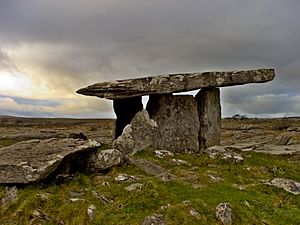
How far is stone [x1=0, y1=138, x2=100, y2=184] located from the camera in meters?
17.9

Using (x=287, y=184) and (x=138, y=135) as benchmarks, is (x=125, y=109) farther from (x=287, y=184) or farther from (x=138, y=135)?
(x=287, y=184)

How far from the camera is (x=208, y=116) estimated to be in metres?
28.1

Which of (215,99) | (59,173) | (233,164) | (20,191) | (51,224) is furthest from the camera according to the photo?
(215,99)

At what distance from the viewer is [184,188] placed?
17359 millimetres

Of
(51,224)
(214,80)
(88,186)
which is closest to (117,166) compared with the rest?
(88,186)

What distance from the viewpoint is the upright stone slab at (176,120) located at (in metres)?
26.3

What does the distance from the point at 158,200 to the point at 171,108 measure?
1149cm

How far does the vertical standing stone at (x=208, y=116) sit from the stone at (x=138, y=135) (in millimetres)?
3804

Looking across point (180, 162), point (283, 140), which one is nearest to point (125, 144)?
point (180, 162)

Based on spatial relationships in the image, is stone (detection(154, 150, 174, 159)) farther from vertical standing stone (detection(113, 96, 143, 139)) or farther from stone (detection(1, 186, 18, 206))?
stone (detection(1, 186, 18, 206))

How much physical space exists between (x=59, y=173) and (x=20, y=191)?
265cm

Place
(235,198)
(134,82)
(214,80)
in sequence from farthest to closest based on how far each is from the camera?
(214,80), (134,82), (235,198)

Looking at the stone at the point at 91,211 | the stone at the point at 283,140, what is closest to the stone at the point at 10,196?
the stone at the point at 91,211

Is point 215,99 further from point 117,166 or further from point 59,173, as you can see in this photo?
point 59,173
